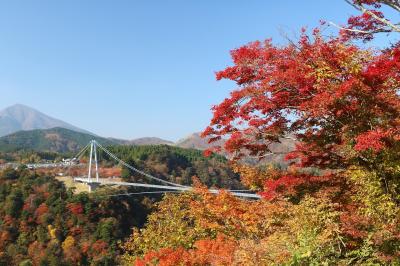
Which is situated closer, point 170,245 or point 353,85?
point 353,85

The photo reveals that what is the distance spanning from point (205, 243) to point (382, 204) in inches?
224

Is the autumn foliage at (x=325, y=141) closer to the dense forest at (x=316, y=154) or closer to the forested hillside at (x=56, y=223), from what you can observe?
the dense forest at (x=316, y=154)

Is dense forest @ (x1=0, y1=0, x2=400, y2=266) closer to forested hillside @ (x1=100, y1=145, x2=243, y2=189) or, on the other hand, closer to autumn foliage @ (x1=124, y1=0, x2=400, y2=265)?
autumn foliage @ (x1=124, y1=0, x2=400, y2=265)

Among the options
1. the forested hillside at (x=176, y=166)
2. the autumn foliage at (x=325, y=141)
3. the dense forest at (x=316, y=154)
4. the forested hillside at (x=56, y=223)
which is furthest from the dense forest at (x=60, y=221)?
the autumn foliage at (x=325, y=141)

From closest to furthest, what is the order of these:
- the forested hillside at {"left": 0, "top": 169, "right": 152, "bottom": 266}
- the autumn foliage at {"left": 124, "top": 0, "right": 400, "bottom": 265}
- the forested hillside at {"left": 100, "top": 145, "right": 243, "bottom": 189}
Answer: the autumn foliage at {"left": 124, "top": 0, "right": 400, "bottom": 265}
the forested hillside at {"left": 0, "top": 169, "right": 152, "bottom": 266}
the forested hillside at {"left": 100, "top": 145, "right": 243, "bottom": 189}

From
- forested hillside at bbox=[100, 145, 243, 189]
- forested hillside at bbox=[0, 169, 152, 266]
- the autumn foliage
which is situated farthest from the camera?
forested hillside at bbox=[100, 145, 243, 189]

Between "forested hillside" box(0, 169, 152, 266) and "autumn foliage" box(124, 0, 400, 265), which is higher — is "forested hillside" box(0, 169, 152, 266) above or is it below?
below

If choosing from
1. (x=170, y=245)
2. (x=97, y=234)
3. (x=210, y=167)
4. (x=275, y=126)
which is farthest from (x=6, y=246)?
(x=210, y=167)

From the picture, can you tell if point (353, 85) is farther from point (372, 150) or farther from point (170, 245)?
point (170, 245)

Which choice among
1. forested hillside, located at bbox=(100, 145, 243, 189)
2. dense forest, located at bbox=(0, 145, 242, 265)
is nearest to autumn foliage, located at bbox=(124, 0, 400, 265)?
dense forest, located at bbox=(0, 145, 242, 265)

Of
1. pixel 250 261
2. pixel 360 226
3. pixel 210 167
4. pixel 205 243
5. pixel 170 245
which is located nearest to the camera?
pixel 250 261

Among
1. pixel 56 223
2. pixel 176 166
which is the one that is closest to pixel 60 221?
pixel 56 223

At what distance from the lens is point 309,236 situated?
22.9 ft

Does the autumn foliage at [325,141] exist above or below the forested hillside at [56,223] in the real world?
above
